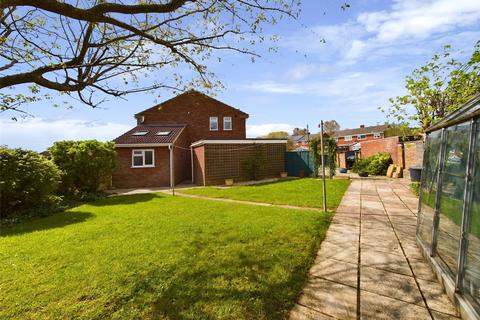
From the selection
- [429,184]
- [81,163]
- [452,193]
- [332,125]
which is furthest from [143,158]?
[332,125]

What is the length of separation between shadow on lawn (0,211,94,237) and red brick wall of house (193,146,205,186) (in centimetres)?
849

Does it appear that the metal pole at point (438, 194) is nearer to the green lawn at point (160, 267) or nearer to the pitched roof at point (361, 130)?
the green lawn at point (160, 267)

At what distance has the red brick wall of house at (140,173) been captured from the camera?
16.9 meters

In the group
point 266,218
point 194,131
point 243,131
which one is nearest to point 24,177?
point 266,218

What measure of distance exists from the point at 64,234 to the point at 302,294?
6.06 meters

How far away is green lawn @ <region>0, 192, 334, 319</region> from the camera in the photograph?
9.27 feet

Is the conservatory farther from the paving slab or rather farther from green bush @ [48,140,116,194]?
green bush @ [48,140,116,194]

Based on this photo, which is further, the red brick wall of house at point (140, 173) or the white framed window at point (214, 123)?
the white framed window at point (214, 123)

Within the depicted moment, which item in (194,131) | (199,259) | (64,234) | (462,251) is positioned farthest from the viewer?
(194,131)

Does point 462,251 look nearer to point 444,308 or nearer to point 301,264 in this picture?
point 444,308

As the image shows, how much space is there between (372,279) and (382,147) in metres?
19.2

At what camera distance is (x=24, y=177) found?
852 centimetres

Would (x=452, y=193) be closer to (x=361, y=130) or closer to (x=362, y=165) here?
(x=362, y=165)

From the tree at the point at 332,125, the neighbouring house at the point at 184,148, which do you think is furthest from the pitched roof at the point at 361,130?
the neighbouring house at the point at 184,148
